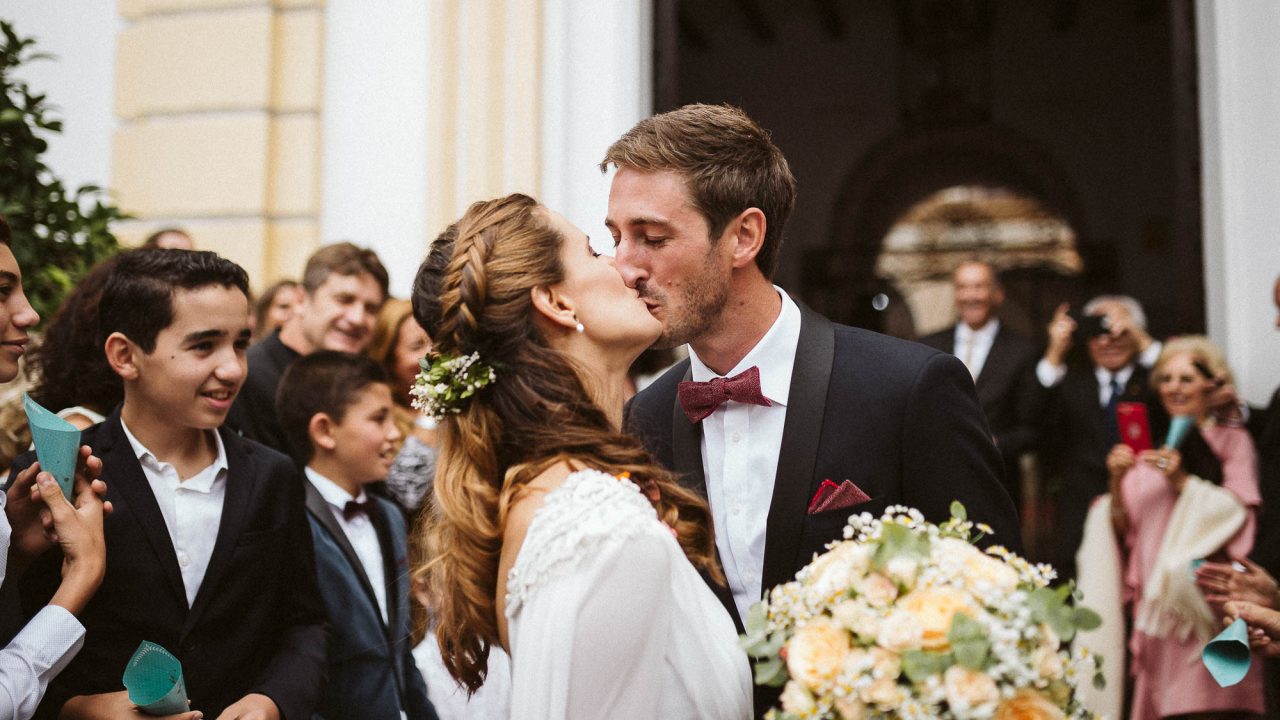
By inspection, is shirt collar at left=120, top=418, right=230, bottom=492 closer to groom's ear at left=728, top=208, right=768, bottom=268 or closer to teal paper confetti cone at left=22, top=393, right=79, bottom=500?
teal paper confetti cone at left=22, top=393, right=79, bottom=500

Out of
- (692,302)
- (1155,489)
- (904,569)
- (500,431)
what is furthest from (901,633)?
(1155,489)

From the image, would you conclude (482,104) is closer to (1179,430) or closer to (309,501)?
(309,501)

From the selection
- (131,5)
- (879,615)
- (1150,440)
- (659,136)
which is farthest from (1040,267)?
(879,615)

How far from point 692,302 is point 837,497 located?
576 mm

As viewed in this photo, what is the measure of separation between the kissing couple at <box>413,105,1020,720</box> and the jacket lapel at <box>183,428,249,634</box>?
512 mm

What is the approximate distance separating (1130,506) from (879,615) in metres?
3.82

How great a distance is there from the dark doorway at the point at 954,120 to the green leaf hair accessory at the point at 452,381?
35.0 feet

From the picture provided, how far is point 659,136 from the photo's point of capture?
2.67 metres

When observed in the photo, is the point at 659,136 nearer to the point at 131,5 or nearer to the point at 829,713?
the point at 829,713

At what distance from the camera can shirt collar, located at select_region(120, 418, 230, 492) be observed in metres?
2.72

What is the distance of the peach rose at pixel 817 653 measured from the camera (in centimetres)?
173

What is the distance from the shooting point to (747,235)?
2.75 metres

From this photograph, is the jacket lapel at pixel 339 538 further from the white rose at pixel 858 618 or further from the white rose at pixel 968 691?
the white rose at pixel 968 691

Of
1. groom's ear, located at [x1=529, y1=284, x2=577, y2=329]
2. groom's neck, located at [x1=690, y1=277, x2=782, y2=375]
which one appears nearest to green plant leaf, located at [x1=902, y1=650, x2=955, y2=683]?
groom's ear, located at [x1=529, y1=284, x2=577, y2=329]
